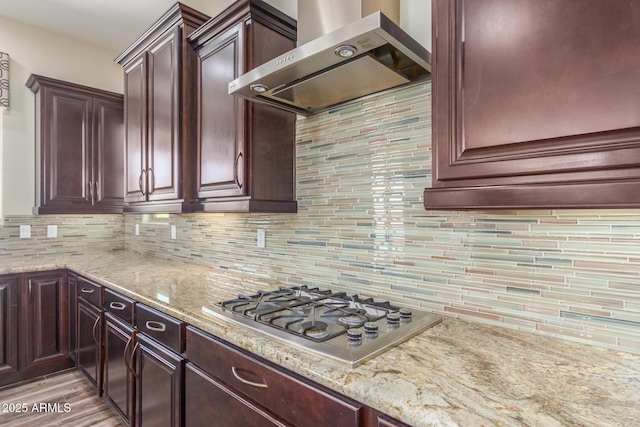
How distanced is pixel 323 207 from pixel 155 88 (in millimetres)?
1371

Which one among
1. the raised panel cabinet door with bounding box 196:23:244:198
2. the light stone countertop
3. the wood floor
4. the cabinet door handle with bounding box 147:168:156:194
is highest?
the raised panel cabinet door with bounding box 196:23:244:198

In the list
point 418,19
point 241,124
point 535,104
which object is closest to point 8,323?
point 241,124

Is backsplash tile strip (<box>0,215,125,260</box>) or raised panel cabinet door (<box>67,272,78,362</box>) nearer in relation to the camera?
raised panel cabinet door (<box>67,272,78,362</box>)

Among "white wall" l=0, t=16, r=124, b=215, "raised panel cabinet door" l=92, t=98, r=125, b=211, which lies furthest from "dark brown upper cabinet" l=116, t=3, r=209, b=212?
"white wall" l=0, t=16, r=124, b=215

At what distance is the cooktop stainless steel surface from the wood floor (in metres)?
1.44

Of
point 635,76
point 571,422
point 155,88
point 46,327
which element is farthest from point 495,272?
point 46,327

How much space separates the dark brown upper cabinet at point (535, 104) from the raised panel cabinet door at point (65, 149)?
3.10 meters

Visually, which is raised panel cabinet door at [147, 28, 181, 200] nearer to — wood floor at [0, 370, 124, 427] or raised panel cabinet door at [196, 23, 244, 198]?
raised panel cabinet door at [196, 23, 244, 198]

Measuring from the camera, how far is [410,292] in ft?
4.70

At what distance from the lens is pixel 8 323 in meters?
2.45

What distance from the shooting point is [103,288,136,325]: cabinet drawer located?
1775 millimetres

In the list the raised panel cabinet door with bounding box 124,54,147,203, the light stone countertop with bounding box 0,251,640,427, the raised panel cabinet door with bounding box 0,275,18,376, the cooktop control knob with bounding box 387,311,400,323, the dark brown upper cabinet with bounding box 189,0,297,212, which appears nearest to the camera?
the light stone countertop with bounding box 0,251,640,427

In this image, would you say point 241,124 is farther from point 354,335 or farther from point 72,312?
point 72,312

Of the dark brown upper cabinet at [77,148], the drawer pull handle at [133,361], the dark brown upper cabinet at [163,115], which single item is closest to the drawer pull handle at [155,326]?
the drawer pull handle at [133,361]
